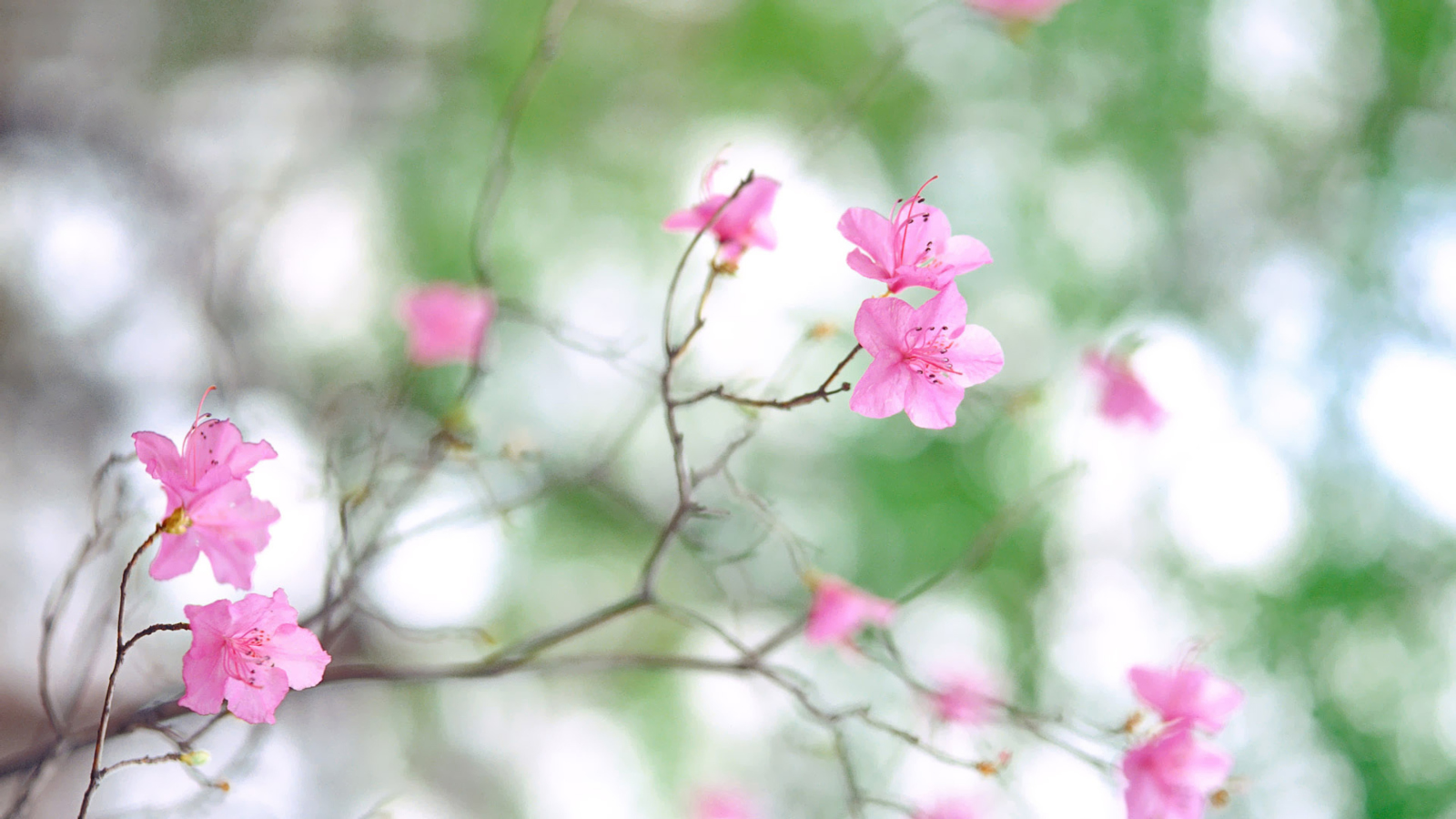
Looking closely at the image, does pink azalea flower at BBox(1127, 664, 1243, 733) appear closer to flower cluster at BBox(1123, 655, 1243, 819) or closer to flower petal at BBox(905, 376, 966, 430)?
flower cluster at BBox(1123, 655, 1243, 819)

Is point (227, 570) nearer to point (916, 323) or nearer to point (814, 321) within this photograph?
point (916, 323)

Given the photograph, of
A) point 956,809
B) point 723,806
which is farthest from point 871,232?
point 723,806

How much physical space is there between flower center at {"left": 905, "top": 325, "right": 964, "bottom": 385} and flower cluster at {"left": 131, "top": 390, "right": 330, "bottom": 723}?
0.29 meters

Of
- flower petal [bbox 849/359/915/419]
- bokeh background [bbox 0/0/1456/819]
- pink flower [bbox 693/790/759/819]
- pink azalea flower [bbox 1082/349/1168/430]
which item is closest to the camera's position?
flower petal [bbox 849/359/915/419]

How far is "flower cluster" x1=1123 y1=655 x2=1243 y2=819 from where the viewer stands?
46 cm

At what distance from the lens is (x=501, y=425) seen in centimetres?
159

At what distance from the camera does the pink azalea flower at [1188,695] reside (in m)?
0.47

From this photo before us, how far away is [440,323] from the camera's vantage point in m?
0.68

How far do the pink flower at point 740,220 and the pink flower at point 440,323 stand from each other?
0.88ft

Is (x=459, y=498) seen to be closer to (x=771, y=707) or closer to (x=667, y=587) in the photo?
(x=667, y=587)

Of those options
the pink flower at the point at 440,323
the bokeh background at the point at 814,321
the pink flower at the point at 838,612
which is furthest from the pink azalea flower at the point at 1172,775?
the bokeh background at the point at 814,321

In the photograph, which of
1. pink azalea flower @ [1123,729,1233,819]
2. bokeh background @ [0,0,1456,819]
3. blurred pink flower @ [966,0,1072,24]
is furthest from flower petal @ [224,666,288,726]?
bokeh background @ [0,0,1456,819]

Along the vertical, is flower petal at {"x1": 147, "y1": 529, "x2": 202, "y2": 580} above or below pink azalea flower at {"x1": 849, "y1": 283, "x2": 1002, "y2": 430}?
below

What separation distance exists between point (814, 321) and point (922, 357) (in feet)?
3.28
